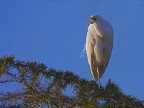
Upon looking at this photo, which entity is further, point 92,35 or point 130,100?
point 92,35

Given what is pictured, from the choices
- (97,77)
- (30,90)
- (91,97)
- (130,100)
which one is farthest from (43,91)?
(97,77)

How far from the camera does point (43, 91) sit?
2258 millimetres

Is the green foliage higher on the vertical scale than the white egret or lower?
lower

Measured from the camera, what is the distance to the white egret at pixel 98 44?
4.60m

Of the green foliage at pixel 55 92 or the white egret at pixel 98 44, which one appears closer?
Result: the green foliage at pixel 55 92

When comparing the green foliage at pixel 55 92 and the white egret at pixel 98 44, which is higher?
the white egret at pixel 98 44

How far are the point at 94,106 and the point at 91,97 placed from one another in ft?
0.30

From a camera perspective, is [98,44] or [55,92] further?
[98,44]

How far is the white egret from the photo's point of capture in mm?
4598

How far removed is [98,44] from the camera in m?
4.68

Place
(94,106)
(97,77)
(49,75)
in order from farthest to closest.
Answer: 1. (97,77)
2. (49,75)
3. (94,106)

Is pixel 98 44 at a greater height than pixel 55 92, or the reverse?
pixel 98 44

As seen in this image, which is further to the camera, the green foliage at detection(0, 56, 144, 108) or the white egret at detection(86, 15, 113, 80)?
the white egret at detection(86, 15, 113, 80)

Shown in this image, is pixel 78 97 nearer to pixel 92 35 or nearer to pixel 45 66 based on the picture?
pixel 45 66
